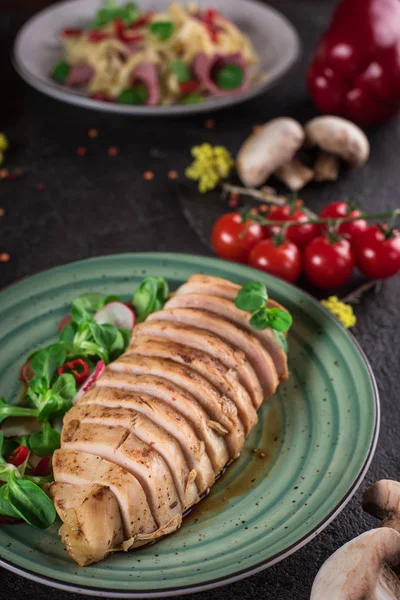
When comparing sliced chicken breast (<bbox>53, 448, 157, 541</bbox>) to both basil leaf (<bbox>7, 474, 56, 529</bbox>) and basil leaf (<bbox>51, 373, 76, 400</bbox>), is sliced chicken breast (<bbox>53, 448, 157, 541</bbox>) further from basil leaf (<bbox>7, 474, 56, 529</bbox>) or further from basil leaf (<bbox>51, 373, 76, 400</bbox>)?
basil leaf (<bbox>51, 373, 76, 400</bbox>)

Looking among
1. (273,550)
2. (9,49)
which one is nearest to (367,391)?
(273,550)

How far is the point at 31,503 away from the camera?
2240 mm

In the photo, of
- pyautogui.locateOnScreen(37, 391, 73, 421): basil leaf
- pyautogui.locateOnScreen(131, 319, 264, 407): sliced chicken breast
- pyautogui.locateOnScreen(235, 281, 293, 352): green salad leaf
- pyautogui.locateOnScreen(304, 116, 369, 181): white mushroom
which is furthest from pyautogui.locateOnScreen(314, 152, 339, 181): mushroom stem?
pyautogui.locateOnScreen(37, 391, 73, 421): basil leaf

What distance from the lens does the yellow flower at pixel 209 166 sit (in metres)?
4.25

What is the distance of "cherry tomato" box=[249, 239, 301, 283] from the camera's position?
3455mm

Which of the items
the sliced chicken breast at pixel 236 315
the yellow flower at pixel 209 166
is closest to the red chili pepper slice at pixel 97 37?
the yellow flower at pixel 209 166

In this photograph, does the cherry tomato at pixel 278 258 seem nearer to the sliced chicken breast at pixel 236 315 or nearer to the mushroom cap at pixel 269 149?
the sliced chicken breast at pixel 236 315

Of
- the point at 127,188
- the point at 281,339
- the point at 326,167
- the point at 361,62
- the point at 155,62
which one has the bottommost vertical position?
the point at 127,188

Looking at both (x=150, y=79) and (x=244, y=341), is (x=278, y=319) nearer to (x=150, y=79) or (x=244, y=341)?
(x=244, y=341)

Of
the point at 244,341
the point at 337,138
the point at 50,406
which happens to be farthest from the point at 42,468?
the point at 337,138

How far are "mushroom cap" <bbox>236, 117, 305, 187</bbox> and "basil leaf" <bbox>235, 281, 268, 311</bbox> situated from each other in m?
1.51

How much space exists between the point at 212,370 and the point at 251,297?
0.36m

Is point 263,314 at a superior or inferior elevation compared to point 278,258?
superior

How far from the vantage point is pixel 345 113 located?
15.9 feet
